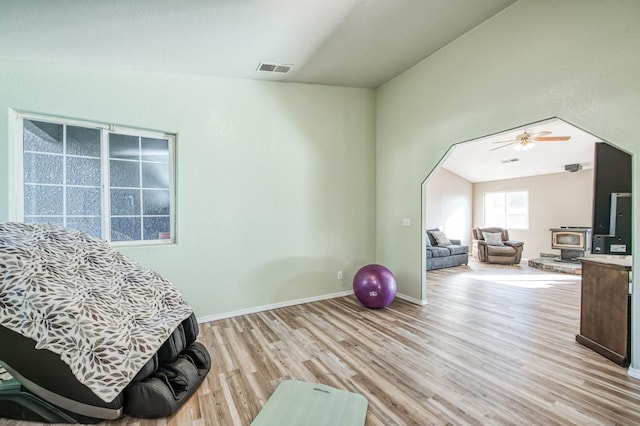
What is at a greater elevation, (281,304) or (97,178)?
(97,178)

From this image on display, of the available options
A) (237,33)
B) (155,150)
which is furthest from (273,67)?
(155,150)

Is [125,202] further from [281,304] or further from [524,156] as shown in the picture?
[524,156]

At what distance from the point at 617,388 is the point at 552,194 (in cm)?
701

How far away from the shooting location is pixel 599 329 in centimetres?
251

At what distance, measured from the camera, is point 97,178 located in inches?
114

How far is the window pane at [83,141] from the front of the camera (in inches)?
110

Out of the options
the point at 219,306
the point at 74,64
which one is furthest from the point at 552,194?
the point at 74,64

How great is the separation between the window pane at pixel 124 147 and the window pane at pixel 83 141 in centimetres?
12

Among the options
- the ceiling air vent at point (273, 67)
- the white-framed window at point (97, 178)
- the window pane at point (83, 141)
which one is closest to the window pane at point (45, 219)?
the white-framed window at point (97, 178)

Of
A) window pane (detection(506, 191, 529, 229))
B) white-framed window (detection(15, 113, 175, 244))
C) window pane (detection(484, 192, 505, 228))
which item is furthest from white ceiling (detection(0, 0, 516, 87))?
window pane (detection(484, 192, 505, 228))

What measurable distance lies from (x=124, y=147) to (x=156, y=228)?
0.97m

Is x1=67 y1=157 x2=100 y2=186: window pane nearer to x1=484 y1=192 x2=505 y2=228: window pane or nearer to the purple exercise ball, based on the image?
the purple exercise ball

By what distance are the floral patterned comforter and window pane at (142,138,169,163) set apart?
1258mm

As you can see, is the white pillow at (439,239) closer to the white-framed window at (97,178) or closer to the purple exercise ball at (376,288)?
the purple exercise ball at (376,288)
